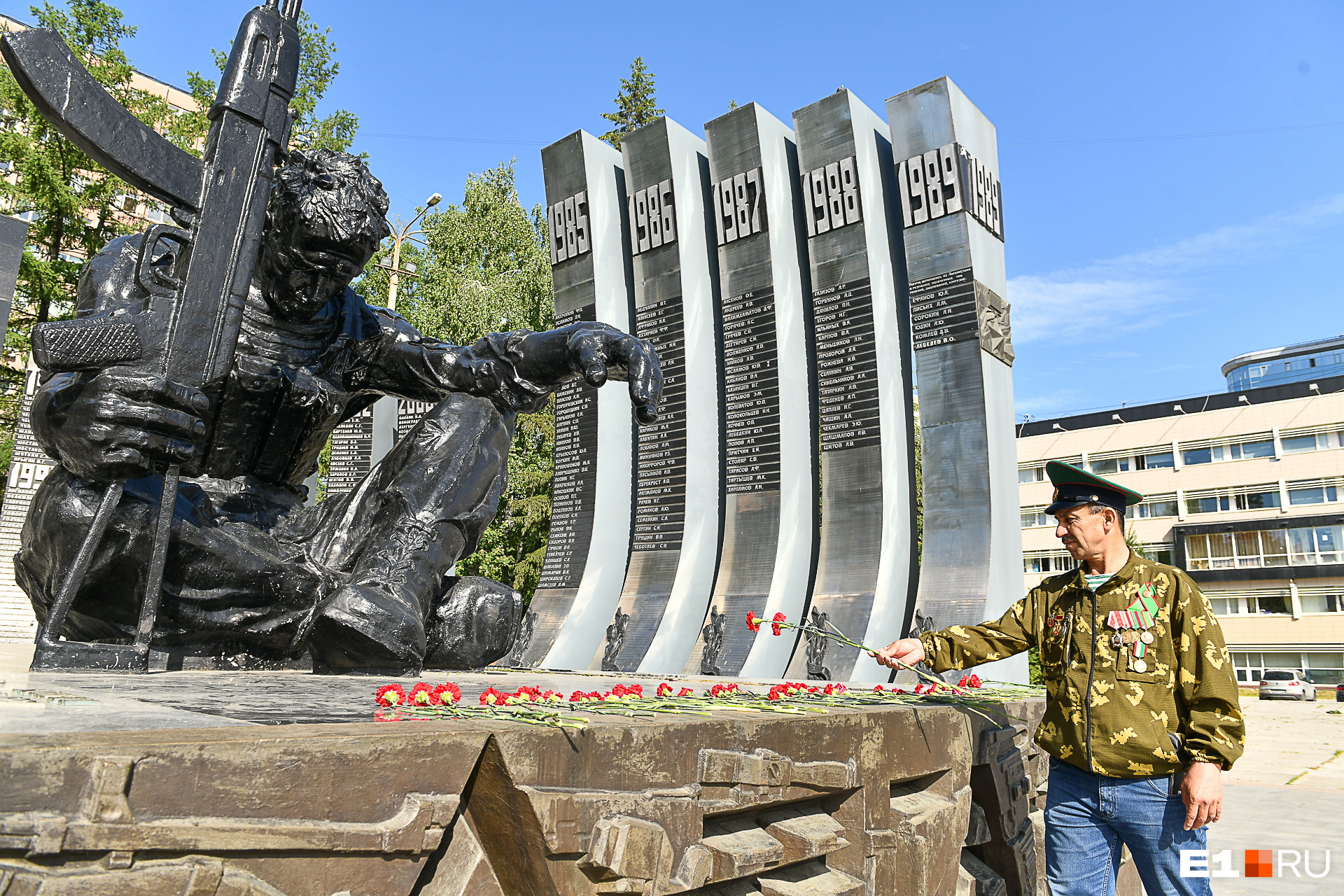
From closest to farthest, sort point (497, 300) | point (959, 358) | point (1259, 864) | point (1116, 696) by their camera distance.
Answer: point (1116, 696)
point (1259, 864)
point (959, 358)
point (497, 300)

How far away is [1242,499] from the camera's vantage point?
2844 centimetres

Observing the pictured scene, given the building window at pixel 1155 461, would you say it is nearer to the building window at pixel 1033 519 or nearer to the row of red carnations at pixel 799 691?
the building window at pixel 1033 519

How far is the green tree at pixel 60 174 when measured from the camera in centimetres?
1261

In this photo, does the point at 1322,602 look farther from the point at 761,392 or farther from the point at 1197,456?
the point at 761,392

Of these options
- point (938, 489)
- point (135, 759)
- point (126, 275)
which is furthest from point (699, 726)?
point (938, 489)

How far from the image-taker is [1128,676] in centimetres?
210

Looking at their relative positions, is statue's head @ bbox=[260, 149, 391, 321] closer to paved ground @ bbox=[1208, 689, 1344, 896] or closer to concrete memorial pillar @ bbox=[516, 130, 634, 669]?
paved ground @ bbox=[1208, 689, 1344, 896]

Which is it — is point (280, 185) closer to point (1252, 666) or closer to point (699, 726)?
point (699, 726)

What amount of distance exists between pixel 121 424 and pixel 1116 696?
252 cm

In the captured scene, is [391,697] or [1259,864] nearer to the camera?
[391,697]

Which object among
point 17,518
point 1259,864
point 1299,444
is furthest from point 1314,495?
point 17,518

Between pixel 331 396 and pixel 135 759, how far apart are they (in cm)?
245

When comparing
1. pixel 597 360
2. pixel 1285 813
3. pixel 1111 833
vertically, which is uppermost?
pixel 597 360

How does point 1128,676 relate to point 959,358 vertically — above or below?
below
